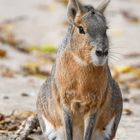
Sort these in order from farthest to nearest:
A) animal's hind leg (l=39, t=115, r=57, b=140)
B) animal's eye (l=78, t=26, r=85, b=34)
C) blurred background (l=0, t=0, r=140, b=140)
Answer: blurred background (l=0, t=0, r=140, b=140) → animal's hind leg (l=39, t=115, r=57, b=140) → animal's eye (l=78, t=26, r=85, b=34)

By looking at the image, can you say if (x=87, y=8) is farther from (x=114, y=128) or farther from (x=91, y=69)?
(x=114, y=128)

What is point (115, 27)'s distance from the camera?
1373 cm

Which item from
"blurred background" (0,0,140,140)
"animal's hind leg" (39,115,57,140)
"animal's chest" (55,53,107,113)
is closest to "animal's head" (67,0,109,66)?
"animal's chest" (55,53,107,113)

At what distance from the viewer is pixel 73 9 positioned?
6145 millimetres

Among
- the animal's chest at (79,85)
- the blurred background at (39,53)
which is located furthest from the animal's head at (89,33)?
the blurred background at (39,53)

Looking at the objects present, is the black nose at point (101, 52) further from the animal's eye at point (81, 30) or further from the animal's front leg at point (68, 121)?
the animal's front leg at point (68, 121)

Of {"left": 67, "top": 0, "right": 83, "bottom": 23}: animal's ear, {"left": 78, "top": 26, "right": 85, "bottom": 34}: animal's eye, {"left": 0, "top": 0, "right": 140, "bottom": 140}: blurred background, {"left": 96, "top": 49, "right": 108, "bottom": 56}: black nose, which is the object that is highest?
{"left": 67, "top": 0, "right": 83, "bottom": 23}: animal's ear

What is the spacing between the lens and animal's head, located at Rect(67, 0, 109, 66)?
5758 mm

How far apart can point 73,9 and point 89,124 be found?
0.91 metres

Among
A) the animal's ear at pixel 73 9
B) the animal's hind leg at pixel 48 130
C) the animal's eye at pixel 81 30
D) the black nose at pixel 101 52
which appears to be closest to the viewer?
the black nose at pixel 101 52

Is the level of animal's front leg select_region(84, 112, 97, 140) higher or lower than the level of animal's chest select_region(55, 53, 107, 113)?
lower

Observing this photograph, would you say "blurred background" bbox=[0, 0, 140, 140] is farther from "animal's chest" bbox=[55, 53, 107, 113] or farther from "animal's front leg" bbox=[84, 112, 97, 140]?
"animal's front leg" bbox=[84, 112, 97, 140]

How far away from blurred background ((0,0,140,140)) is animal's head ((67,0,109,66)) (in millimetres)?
402

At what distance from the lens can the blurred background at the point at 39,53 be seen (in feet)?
25.9
